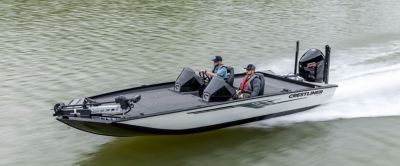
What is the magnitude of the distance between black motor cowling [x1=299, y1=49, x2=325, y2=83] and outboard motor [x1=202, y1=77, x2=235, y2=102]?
3.66 meters

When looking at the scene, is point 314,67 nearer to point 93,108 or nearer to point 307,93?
point 307,93

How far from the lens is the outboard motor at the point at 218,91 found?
1158 cm

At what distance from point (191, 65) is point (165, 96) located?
672 cm

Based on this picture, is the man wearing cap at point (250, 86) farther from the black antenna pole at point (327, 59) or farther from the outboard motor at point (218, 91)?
the black antenna pole at point (327, 59)

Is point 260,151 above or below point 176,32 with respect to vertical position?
below

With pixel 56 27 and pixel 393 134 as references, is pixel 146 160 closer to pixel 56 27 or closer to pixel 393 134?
pixel 393 134

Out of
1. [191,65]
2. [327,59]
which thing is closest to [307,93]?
[327,59]

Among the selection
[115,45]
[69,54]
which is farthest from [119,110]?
[115,45]

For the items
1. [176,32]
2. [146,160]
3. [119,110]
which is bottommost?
[146,160]

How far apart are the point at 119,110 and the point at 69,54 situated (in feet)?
32.7

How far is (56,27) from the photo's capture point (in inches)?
982

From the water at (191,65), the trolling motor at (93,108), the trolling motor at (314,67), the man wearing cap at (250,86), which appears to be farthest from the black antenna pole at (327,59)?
the trolling motor at (93,108)

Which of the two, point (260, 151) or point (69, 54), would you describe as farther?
point (69, 54)

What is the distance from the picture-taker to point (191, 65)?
61.5 ft
